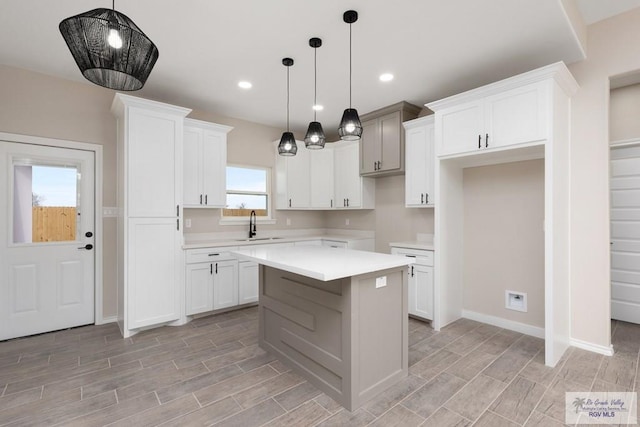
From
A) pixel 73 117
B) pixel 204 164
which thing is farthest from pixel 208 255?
pixel 73 117

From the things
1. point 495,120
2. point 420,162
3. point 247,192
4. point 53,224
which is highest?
point 495,120

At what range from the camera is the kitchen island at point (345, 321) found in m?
2.12

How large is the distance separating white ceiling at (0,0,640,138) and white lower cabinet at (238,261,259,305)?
232 cm

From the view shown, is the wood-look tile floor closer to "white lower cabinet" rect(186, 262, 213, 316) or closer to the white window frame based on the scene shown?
"white lower cabinet" rect(186, 262, 213, 316)

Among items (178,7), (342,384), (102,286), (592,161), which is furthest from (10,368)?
(592,161)

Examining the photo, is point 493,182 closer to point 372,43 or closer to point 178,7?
point 372,43

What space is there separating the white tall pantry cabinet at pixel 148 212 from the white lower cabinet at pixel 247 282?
2.53ft

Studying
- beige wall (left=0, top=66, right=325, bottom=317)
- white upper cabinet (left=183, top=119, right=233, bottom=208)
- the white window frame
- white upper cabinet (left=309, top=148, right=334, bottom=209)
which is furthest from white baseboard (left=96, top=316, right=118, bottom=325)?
white upper cabinet (left=309, top=148, right=334, bottom=209)

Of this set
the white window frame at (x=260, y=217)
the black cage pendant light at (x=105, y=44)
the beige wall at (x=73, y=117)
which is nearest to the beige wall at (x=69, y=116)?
the beige wall at (x=73, y=117)

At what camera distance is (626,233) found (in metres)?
3.66

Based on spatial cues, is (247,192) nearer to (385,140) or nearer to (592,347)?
(385,140)

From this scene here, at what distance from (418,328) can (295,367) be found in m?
1.69

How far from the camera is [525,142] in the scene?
2.80 meters

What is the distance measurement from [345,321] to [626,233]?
3.82m
